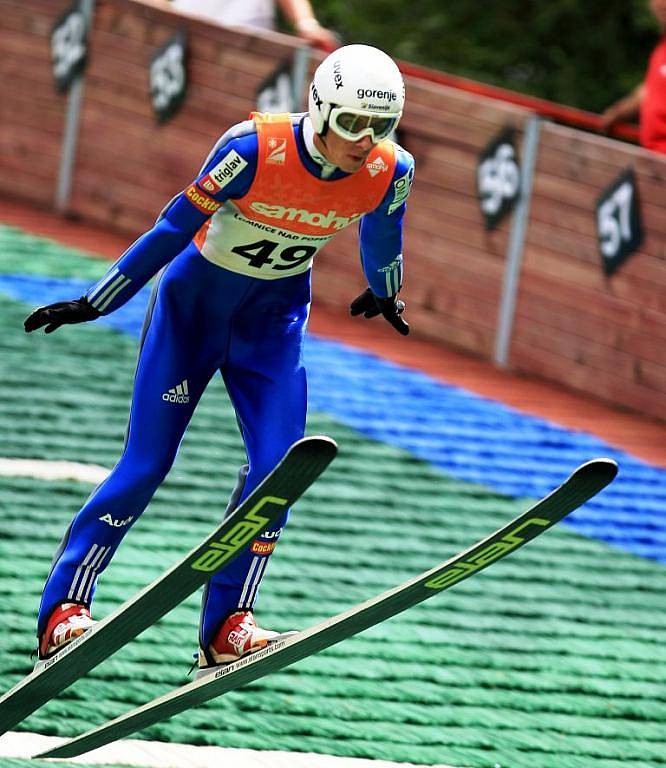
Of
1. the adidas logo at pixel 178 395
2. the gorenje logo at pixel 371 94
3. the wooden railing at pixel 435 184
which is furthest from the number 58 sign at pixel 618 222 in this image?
the gorenje logo at pixel 371 94

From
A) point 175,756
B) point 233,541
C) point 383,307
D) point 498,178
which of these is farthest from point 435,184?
point 233,541

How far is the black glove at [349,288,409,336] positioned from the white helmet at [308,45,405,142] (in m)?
0.72

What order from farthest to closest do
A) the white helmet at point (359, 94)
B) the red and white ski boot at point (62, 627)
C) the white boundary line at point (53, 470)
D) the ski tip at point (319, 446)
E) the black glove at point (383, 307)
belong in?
the white boundary line at point (53, 470) → the black glove at point (383, 307) → the red and white ski boot at point (62, 627) → the white helmet at point (359, 94) → the ski tip at point (319, 446)

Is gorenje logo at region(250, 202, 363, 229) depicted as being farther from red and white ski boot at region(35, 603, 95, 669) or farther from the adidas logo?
red and white ski boot at region(35, 603, 95, 669)

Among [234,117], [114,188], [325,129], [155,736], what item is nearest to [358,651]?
[155,736]

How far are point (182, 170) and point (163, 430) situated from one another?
6416 mm

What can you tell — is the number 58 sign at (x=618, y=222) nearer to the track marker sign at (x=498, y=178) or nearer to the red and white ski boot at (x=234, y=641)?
the track marker sign at (x=498, y=178)

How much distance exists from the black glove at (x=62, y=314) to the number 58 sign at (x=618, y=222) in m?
4.82

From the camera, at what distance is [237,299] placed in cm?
451

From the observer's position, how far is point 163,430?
453 cm

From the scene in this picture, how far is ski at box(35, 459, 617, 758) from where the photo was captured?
4.22 meters

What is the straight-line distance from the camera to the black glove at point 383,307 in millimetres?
4824

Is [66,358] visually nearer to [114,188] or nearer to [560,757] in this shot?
[114,188]

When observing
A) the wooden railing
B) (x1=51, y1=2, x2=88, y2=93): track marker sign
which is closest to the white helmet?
the wooden railing
